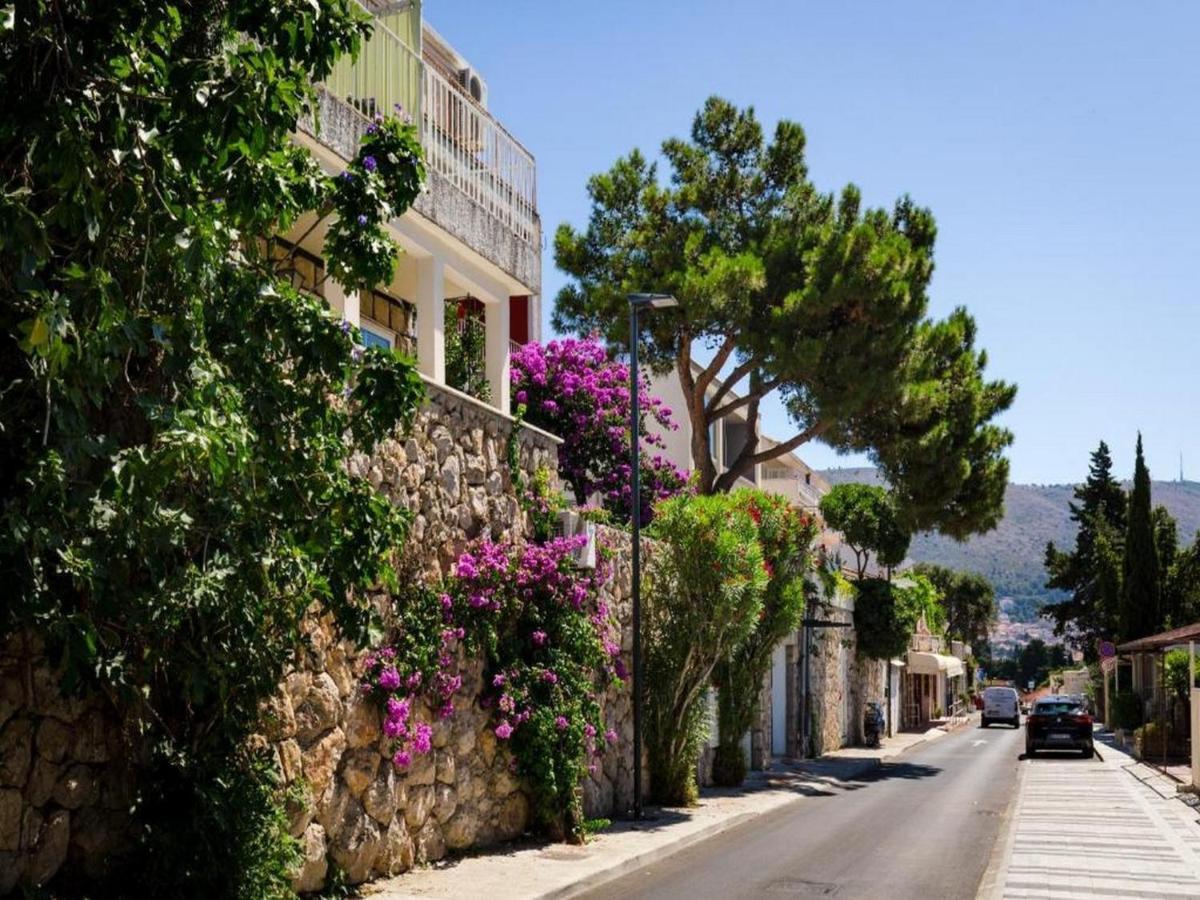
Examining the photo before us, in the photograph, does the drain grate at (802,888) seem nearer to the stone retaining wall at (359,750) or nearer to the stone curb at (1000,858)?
the stone curb at (1000,858)

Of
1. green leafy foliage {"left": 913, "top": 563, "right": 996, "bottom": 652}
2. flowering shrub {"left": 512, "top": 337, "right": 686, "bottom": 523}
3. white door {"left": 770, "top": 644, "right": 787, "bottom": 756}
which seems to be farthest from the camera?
green leafy foliage {"left": 913, "top": 563, "right": 996, "bottom": 652}

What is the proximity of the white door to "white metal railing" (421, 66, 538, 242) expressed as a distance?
721 inches

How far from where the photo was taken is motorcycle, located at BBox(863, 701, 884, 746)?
41938 mm

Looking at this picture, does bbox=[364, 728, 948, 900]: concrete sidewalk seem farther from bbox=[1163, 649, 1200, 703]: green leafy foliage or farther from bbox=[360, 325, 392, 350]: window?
bbox=[1163, 649, 1200, 703]: green leafy foliage

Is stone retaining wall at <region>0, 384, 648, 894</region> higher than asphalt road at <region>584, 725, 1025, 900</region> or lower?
higher

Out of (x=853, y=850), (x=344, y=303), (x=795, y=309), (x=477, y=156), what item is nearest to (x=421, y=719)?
(x=344, y=303)

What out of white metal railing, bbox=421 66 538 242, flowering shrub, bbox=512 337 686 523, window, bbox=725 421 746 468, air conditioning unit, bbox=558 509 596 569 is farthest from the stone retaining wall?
window, bbox=725 421 746 468

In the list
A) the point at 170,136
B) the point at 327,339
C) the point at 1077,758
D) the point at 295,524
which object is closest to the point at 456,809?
the point at 295,524

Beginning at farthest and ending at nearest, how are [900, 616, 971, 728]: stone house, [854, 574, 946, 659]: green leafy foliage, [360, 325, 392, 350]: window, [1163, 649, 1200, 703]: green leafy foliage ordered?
1. [900, 616, 971, 728]: stone house
2. [854, 574, 946, 659]: green leafy foliage
3. [1163, 649, 1200, 703]: green leafy foliage
4. [360, 325, 392, 350]: window

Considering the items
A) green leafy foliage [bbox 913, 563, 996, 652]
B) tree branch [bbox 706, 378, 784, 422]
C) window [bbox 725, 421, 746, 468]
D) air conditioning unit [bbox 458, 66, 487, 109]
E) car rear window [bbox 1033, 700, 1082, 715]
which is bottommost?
car rear window [bbox 1033, 700, 1082, 715]

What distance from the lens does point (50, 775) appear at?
29.9 feet

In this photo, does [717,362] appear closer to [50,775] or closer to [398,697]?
[398,697]

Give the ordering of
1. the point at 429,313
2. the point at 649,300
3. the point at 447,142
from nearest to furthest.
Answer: the point at 429,313 → the point at 447,142 → the point at 649,300

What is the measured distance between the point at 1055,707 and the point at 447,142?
28852 millimetres
